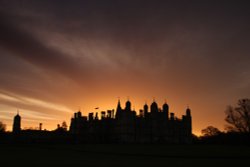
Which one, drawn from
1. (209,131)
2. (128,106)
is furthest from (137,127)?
(209,131)

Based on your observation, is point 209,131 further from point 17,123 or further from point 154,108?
point 17,123

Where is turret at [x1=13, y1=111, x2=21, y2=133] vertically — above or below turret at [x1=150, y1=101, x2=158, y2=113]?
below

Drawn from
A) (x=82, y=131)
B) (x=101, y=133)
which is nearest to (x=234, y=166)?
(x=101, y=133)

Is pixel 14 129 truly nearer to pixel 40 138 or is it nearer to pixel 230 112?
pixel 40 138

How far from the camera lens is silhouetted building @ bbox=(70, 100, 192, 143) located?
9100 centimetres

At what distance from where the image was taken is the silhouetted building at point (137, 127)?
91000mm

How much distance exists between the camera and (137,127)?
305 feet

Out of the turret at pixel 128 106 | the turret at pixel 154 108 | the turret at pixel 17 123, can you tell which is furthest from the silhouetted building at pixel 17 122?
the turret at pixel 154 108

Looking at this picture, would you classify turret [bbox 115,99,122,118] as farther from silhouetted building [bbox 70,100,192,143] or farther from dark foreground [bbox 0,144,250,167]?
dark foreground [bbox 0,144,250,167]

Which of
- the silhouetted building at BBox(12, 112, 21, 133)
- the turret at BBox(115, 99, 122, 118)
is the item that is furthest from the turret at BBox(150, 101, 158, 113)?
the silhouetted building at BBox(12, 112, 21, 133)

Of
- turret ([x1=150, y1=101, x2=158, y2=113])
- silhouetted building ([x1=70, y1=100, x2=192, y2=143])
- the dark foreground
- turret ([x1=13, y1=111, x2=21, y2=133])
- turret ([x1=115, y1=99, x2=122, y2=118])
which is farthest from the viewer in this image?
turret ([x1=13, y1=111, x2=21, y2=133])

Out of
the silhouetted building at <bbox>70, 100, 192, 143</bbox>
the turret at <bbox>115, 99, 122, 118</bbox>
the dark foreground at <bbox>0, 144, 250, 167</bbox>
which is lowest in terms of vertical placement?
the dark foreground at <bbox>0, 144, 250, 167</bbox>

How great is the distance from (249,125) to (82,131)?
58.3m

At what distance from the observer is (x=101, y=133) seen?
94062 mm
